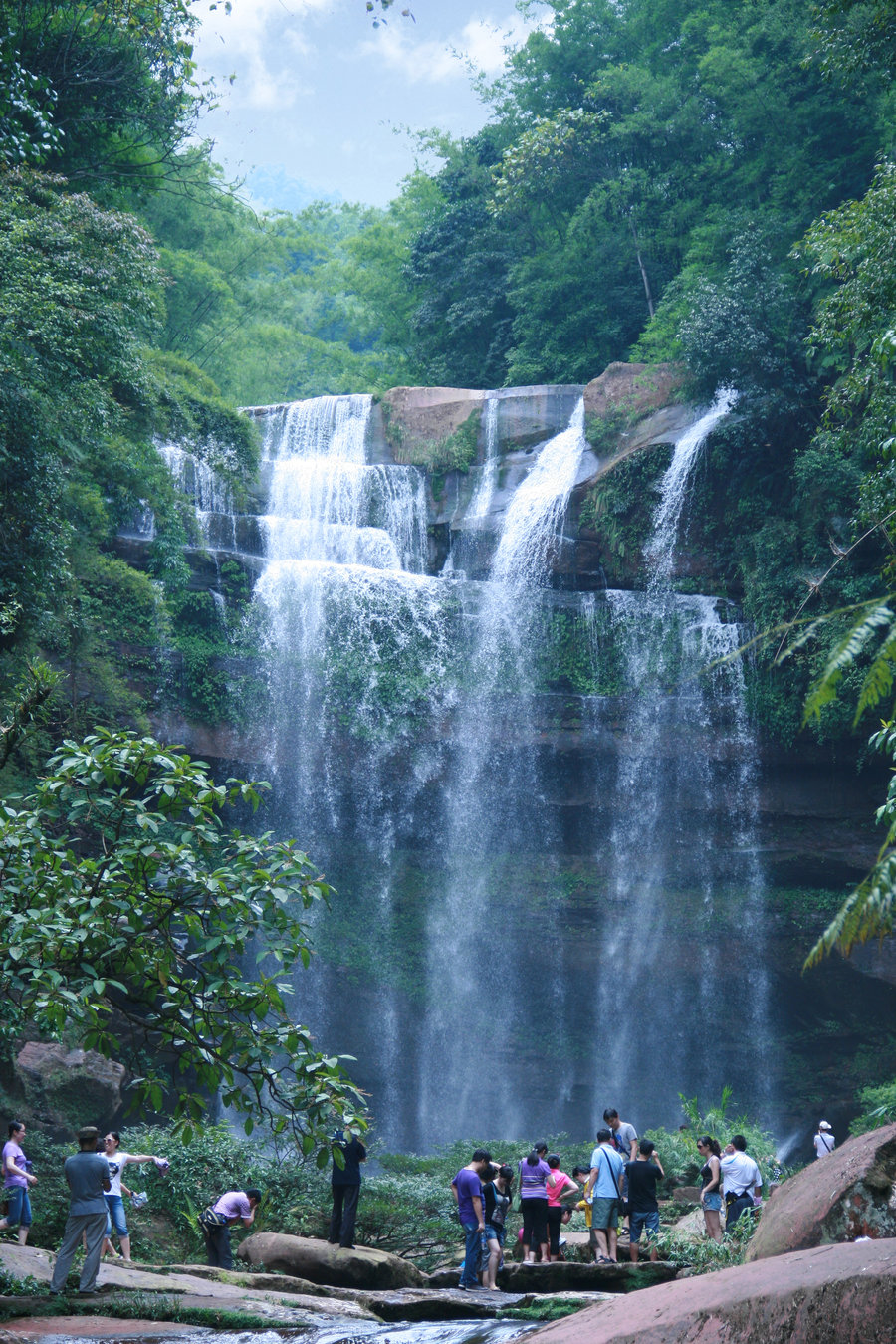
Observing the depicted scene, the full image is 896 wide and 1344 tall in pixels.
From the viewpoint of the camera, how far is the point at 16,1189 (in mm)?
9594

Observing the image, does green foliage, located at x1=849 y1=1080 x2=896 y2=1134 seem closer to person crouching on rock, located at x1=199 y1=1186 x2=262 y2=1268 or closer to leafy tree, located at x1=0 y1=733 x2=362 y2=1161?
person crouching on rock, located at x1=199 y1=1186 x2=262 y2=1268

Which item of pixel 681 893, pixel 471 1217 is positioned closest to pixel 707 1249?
pixel 471 1217

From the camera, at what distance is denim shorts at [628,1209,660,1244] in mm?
9219

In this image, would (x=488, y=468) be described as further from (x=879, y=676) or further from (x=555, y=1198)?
(x=879, y=676)

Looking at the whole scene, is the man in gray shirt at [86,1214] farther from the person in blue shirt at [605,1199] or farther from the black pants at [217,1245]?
the person in blue shirt at [605,1199]

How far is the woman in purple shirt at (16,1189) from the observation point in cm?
950

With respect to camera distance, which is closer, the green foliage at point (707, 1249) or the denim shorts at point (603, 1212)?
the green foliage at point (707, 1249)

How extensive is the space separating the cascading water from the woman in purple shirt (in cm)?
1060

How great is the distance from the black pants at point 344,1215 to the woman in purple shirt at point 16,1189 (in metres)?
2.71

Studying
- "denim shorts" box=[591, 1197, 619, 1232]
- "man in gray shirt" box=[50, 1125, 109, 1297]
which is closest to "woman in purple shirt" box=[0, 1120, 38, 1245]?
"man in gray shirt" box=[50, 1125, 109, 1297]

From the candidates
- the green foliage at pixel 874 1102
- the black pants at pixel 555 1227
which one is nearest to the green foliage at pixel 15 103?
the black pants at pixel 555 1227

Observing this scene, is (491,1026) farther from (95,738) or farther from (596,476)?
(95,738)

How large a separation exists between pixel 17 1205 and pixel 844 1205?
7088mm

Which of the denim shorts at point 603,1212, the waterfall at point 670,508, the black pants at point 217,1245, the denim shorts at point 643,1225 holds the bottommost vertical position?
the black pants at point 217,1245
